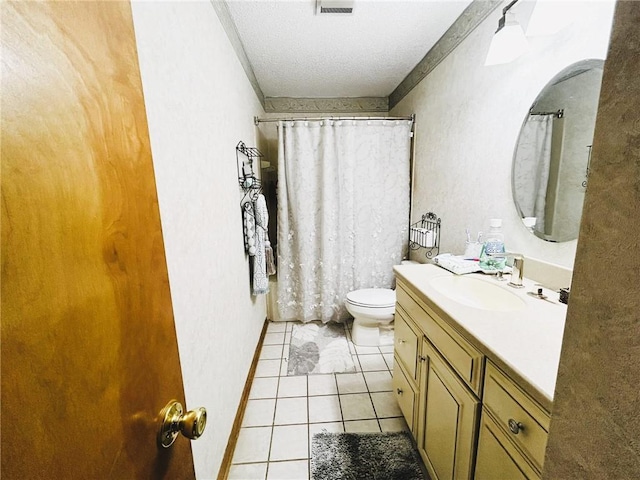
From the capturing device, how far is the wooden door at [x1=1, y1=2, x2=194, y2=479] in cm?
25

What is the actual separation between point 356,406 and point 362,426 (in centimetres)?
15

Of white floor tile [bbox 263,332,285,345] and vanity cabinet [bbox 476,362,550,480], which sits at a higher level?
vanity cabinet [bbox 476,362,550,480]

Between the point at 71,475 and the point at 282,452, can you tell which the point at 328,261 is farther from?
the point at 71,475

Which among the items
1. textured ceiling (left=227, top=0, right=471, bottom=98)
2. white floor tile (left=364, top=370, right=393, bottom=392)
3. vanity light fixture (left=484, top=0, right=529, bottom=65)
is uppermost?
textured ceiling (left=227, top=0, right=471, bottom=98)

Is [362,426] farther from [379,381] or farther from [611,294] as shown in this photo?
[611,294]

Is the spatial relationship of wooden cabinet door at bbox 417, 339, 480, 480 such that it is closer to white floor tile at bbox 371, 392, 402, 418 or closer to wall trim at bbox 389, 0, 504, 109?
white floor tile at bbox 371, 392, 402, 418

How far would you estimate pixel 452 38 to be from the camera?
5.62 feet

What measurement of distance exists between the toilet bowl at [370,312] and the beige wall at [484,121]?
2.09 feet

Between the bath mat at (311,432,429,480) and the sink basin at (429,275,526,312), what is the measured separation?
0.82m

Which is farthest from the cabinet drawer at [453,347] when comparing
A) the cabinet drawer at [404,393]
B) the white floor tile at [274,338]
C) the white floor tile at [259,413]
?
the white floor tile at [274,338]

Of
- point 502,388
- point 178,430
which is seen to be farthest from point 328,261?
point 178,430

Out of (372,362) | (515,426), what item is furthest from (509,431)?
(372,362)

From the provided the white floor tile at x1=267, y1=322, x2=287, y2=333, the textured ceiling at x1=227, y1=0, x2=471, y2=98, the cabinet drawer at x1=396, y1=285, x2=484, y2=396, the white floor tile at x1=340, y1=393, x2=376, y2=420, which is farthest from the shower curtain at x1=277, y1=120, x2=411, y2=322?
the cabinet drawer at x1=396, y1=285, x2=484, y2=396

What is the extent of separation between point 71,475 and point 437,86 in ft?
8.07
